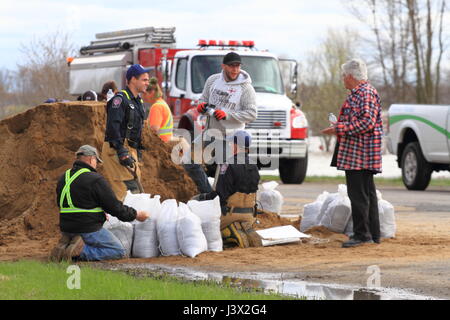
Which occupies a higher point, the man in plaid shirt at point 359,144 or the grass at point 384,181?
the man in plaid shirt at point 359,144

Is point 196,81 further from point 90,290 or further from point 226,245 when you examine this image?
point 90,290

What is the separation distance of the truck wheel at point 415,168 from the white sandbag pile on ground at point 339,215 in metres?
8.98

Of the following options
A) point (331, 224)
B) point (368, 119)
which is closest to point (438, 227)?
point (331, 224)

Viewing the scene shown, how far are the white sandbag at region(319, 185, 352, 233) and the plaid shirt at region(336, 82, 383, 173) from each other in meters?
0.93

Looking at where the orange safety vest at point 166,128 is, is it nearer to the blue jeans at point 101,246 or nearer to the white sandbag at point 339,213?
the white sandbag at point 339,213

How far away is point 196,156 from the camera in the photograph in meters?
12.9

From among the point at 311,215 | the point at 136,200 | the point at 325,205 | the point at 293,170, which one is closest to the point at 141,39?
the point at 293,170

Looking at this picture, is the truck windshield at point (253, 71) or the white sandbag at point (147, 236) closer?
the white sandbag at point (147, 236)

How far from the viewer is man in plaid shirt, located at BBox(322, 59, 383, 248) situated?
1113 cm

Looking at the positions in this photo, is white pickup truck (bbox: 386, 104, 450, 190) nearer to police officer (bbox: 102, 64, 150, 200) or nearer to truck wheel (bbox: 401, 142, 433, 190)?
truck wheel (bbox: 401, 142, 433, 190)

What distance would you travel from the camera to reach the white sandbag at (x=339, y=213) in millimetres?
12086

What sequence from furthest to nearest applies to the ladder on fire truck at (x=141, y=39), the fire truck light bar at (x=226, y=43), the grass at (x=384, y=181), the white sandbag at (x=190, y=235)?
1. the ladder on fire truck at (x=141, y=39)
2. the grass at (x=384, y=181)
3. the fire truck light bar at (x=226, y=43)
4. the white sandbag at (x=190, y=235)

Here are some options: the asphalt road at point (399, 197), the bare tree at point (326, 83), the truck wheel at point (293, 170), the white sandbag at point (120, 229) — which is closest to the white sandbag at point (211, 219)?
the white sandbag at point (120, 229)

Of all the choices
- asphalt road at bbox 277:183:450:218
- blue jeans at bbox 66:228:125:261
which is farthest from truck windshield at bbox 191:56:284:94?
blue jeans at bbox 66:228:125:261
